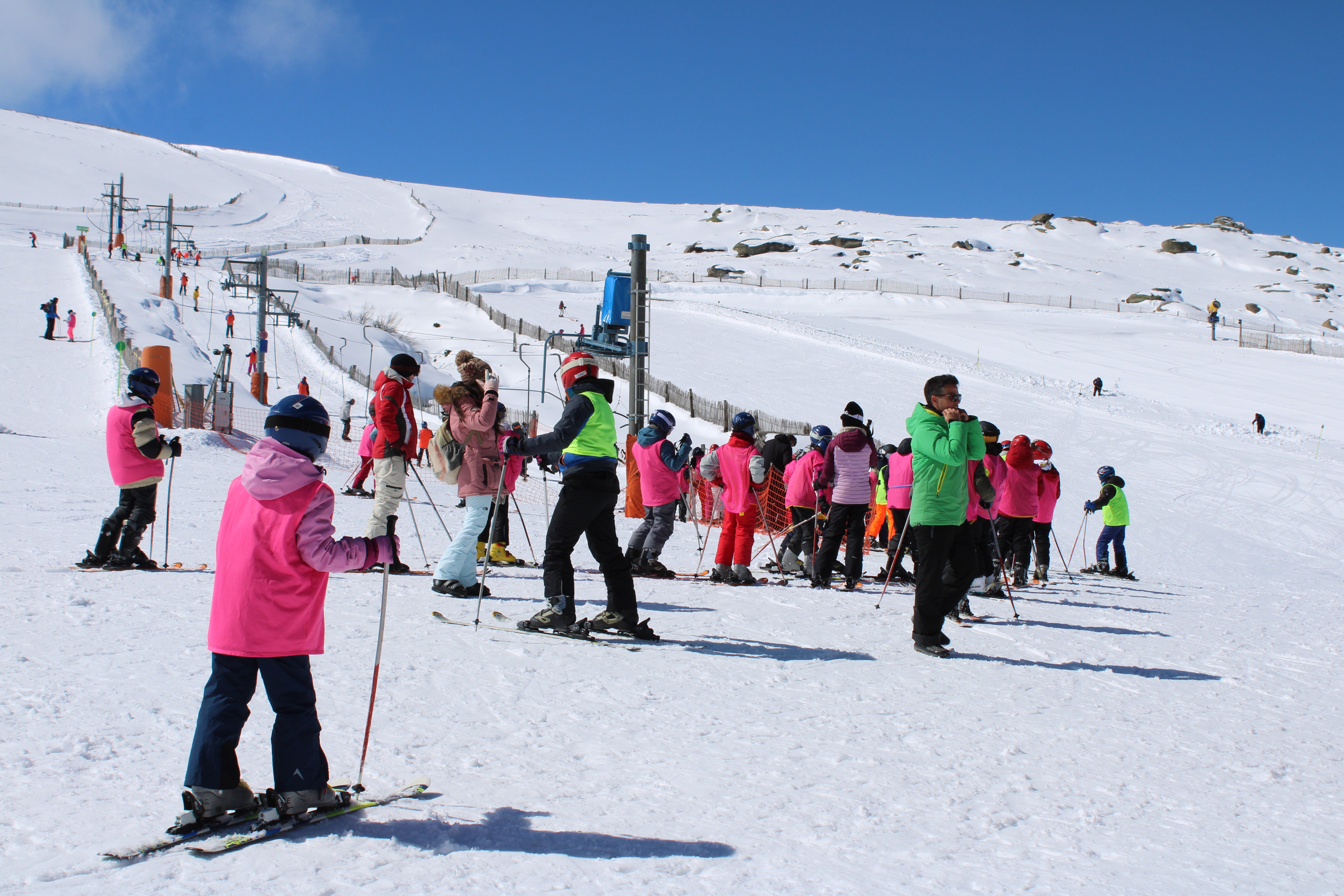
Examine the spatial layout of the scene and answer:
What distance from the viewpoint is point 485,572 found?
20.1 feet

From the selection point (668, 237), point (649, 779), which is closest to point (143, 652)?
point (649, 779)

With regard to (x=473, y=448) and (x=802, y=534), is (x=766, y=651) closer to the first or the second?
(x=473, y=448)

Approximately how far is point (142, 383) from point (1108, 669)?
6.81 metres

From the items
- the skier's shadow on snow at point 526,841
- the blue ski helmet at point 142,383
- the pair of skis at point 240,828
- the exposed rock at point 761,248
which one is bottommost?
the skier's shadow on snow at point 526,841

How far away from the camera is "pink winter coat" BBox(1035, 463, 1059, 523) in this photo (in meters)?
11.0

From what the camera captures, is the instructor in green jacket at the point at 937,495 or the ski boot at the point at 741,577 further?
the ski boot at the point at 741,577

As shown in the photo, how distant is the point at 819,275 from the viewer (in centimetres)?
7112

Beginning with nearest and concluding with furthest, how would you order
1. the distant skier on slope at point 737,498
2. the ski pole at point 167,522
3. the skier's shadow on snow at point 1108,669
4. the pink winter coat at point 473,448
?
the skier's shadow on snow at point 1108,669 < the pink winter coat at point 473,448 < the ski pole at point 167,522 < the distant skier on slope at point 737,498

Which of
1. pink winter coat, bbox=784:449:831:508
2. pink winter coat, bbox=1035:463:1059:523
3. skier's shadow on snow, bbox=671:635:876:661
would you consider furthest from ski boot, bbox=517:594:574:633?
pink winter coat, bbox=1035:463:1059:523

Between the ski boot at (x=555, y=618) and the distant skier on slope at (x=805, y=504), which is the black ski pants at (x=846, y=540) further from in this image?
the ski boot at (x=555, y=618)

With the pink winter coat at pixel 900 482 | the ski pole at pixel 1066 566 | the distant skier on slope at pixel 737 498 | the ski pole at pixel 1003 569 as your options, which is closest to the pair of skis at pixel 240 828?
the ski pole at pixel 1003 569

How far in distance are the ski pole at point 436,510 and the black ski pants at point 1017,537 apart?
5.91 m

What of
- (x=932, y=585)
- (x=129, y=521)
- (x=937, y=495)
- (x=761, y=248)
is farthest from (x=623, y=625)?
(x=761, y=248)

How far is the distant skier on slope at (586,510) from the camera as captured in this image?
19.0 feet
